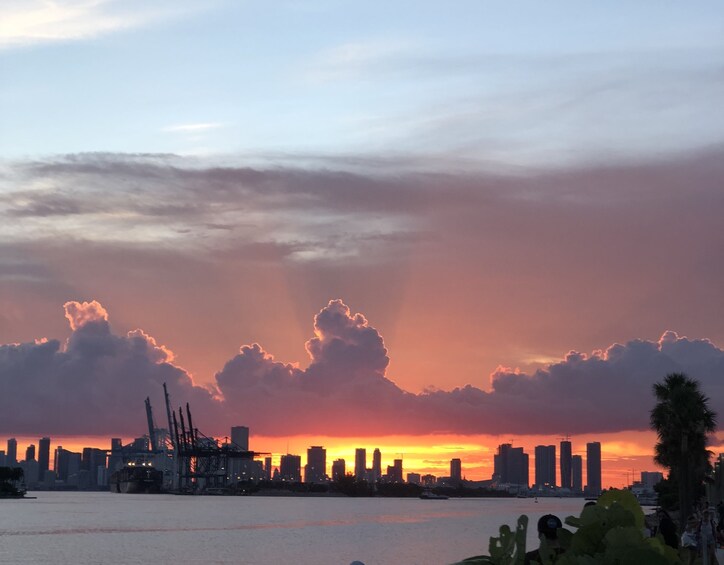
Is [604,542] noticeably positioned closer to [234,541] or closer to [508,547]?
[508,547]

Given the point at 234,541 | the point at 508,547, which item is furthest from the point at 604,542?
the point at 234,541

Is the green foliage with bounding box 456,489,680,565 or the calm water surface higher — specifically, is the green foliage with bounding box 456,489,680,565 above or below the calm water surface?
above

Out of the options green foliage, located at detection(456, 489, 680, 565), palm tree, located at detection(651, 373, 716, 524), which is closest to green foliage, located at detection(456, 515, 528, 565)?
→ green foliage, located at detection(456, 489, 680, 565)

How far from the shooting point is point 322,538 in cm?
13000

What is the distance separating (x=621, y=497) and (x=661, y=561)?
71 cm

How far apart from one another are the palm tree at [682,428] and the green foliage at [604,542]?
62669 millimetres

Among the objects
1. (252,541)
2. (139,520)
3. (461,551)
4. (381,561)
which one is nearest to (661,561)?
(381,561)

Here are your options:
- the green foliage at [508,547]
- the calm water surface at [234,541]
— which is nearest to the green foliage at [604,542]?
the green foliage at [508,547]

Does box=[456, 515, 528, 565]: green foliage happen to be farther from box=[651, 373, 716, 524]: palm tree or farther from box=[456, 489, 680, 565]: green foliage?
box=[651, 373, 716, 524]: palm tree

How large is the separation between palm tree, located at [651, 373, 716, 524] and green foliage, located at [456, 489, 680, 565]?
6267cm

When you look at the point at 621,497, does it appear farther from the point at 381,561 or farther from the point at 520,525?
the point at 381,561

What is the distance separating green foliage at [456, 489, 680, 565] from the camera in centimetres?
428

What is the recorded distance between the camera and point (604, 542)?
4523 millimetres

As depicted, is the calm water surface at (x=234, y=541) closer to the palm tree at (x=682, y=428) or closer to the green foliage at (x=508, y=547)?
the palm tree at (x=682, y=428)
